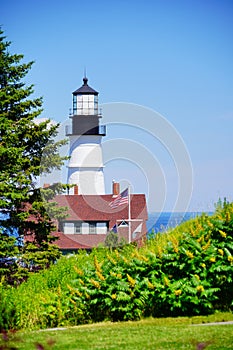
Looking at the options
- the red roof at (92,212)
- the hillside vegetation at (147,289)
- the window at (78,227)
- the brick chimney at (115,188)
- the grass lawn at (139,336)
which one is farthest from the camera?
the window at (78,227)

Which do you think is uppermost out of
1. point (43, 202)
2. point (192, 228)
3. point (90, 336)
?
point (43, 202)

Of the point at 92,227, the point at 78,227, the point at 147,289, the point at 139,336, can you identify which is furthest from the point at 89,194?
the point at 139,336

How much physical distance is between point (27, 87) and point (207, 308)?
1360 centimetres

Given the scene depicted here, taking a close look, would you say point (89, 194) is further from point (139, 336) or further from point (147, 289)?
point (139, 336)

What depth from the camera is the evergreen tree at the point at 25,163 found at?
19.1 meters

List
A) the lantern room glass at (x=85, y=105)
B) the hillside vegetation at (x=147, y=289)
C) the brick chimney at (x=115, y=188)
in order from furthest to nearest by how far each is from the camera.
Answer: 1. the brick chimney at (x=115, y=188)
2. the lantern room glass at (x=85, y=105)
3. the hillside vegetation at (x=147, y=289)

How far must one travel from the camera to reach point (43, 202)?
19750 mm

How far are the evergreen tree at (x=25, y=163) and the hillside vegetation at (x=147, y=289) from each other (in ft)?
34.3

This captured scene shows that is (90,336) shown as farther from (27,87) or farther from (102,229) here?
(102,229)

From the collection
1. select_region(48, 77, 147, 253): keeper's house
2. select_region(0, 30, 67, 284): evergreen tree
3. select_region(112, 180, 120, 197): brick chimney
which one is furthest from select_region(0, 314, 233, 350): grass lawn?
select_region(112, 180, 120, 197): brick chimney

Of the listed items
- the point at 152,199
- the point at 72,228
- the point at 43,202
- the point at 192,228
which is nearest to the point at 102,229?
the point at 72,228

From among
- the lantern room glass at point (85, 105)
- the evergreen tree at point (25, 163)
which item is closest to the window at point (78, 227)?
the lantern room glass at point (85, 105)

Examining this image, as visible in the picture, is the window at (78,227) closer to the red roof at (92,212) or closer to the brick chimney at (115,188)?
the red roof at (92,212)

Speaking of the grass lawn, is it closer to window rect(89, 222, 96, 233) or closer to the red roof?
the red roof
